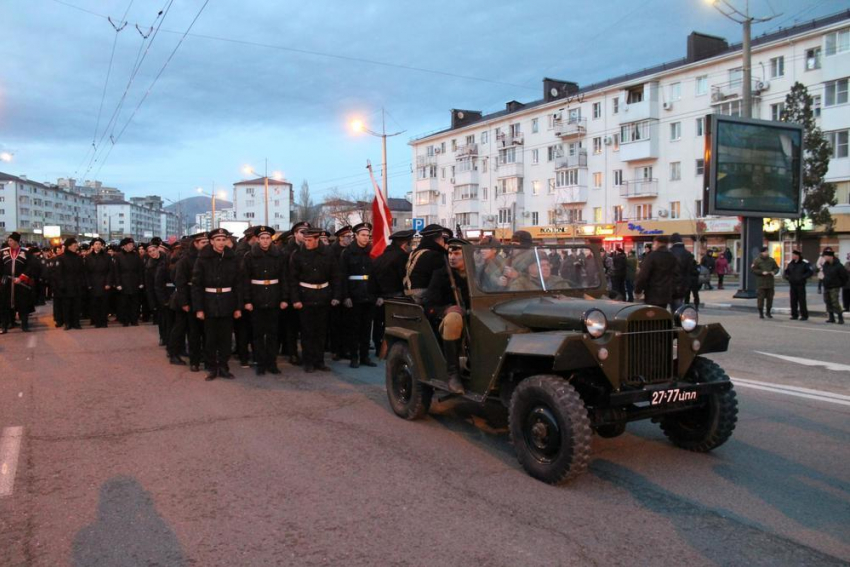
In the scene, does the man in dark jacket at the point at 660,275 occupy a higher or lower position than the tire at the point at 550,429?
higher

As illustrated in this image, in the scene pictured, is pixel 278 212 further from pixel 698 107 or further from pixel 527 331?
pixel 527 331

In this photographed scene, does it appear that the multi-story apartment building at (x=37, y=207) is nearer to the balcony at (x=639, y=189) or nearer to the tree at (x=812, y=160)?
the balcony at (x=639, y=189)

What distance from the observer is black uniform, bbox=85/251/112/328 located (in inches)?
608

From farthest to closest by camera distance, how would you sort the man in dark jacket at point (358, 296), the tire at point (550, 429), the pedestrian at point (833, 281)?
1. the pedestrian at point (833, 281)
2. the man in dark jacket at point (358, 296)
3. the tire at point (550, 429)

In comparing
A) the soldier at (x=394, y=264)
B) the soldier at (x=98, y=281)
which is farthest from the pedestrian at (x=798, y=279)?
the soldier at (x=98, y=281)

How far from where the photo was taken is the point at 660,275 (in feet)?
37.8

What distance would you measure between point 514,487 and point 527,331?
4.16 feet

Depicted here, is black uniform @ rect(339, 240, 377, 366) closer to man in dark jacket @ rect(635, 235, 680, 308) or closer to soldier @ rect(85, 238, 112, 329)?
man in dark jacket @ rect(635, 235, 680, 308)

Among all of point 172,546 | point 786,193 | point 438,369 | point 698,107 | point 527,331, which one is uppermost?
point 698,107

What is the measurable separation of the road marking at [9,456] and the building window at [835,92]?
148ft

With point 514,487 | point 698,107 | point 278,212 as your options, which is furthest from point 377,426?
point 278,212

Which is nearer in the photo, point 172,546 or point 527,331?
point 172,546

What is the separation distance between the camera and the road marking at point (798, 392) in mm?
7285

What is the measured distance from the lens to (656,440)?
19.3 ft
